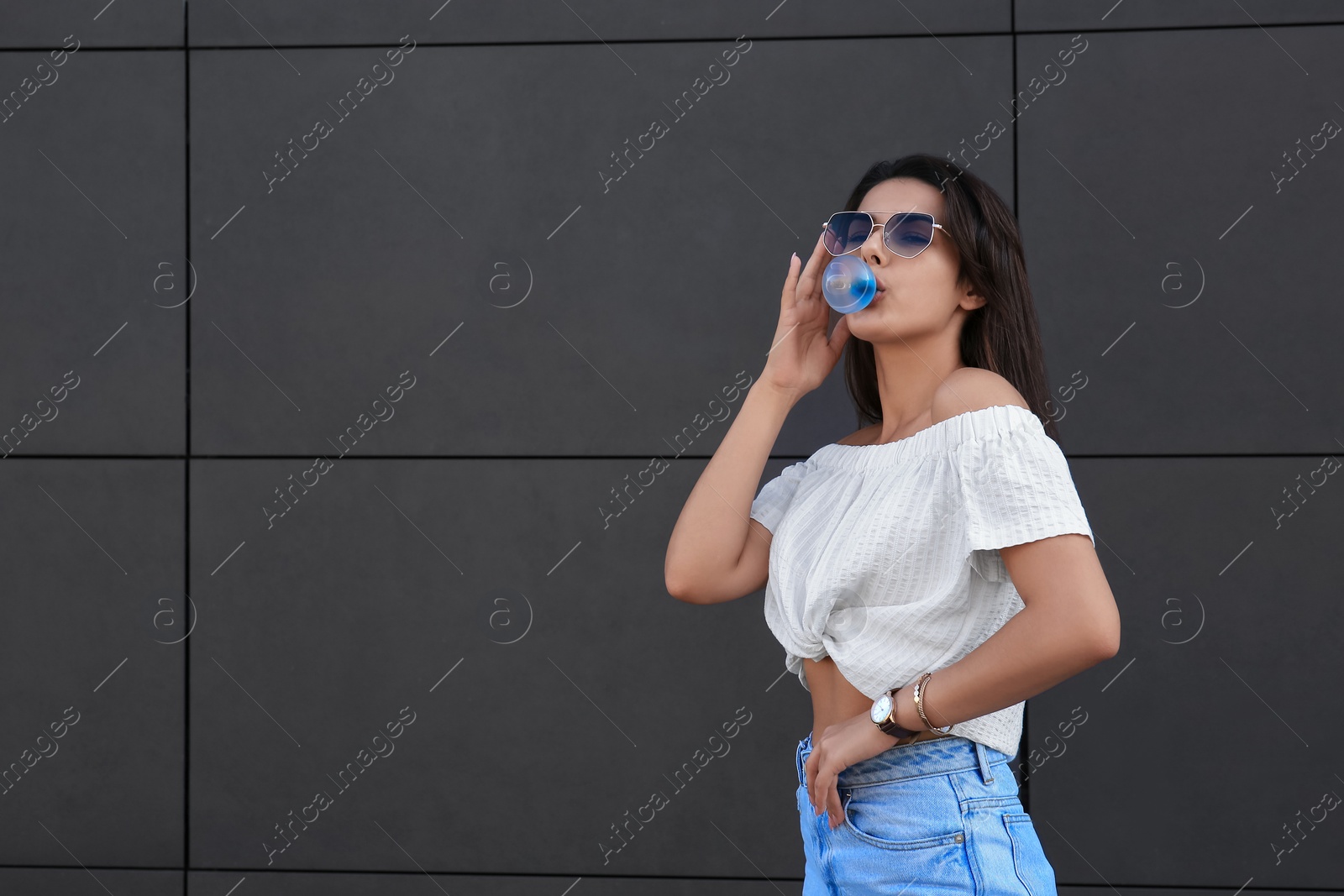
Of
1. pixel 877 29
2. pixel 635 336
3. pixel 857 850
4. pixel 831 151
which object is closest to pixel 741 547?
pixel 857 850

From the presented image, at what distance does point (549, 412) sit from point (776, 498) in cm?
131

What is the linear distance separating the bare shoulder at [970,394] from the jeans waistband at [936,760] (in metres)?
0.42

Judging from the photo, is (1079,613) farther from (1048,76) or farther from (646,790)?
(1048,76)

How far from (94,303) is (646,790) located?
84.7 inches

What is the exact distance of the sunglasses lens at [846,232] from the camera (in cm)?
145

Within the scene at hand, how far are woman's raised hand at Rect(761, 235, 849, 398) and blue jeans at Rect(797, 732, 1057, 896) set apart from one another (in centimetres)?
61

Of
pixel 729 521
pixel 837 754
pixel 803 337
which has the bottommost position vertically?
pixel 837 754

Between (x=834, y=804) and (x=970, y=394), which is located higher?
(x=970, y=394)

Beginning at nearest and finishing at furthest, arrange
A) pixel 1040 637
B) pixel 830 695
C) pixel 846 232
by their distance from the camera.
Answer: pixel 1040 637 < pixel 830 695 < pixel 846 232

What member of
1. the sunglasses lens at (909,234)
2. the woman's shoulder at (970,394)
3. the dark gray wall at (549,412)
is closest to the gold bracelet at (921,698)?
the woman's shoulder at (970,394)

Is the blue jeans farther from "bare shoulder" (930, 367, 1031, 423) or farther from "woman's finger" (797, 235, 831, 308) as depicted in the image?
"woman's finger" (797, 235, 831, 308)

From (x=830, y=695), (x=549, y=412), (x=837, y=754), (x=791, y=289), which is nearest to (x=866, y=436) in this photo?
(x=791, y=289)

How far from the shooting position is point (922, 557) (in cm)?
123

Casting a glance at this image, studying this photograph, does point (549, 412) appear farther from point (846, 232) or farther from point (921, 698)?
point (921, 698)
